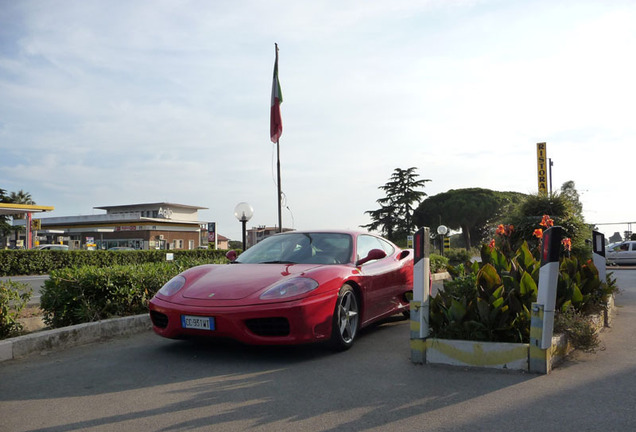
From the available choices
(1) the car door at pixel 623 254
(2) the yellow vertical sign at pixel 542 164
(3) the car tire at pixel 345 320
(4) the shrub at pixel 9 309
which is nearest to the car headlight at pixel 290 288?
(3) the car tire at pixel 345 320

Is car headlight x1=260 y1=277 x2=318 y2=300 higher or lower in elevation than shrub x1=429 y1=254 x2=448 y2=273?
higher

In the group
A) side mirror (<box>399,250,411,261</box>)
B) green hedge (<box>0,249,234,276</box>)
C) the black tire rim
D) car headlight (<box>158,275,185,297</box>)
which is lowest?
green hedge (<box>0,249,234,276</box>)

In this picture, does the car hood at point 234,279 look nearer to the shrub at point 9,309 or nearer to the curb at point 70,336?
the curb at point 70,336

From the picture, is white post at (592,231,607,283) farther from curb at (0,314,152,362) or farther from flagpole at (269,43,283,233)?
flagpole at (269,43,283,233)

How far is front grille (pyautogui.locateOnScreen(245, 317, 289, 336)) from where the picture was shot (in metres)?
4.54

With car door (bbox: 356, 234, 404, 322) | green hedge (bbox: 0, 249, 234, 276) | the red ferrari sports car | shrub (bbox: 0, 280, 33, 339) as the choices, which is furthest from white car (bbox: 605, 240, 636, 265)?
shrub (bbox: 0, 280, 33, 339)

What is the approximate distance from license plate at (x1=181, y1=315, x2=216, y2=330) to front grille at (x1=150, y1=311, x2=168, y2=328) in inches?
11.6

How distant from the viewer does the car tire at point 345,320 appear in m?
4.86

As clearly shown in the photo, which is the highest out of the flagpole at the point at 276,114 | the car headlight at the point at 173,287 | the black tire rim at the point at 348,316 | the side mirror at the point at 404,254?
the flagpole at the point at 276,114

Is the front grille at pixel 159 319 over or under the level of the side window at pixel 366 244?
under

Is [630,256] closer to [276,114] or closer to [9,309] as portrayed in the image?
[276,114]

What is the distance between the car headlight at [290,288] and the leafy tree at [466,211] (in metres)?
51.8

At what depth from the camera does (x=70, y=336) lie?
17.5 ft

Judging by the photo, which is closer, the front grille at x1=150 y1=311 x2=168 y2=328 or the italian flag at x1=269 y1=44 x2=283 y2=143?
the front grille at x1=150 y1=311 x2=168 y2=328
